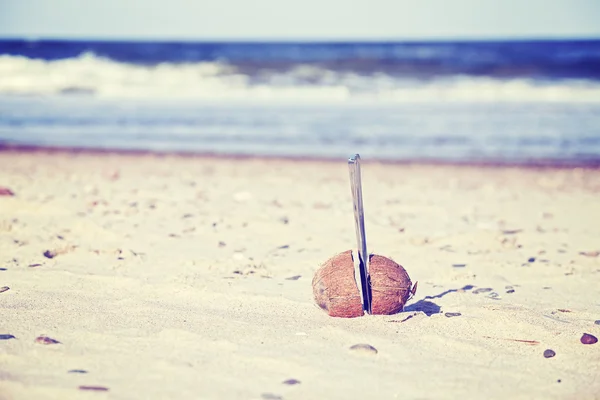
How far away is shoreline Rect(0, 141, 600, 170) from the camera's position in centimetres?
954

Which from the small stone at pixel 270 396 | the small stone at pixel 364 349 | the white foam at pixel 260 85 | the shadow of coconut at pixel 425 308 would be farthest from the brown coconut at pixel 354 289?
the white foam at pixel 260 85

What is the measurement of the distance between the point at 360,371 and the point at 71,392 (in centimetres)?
120

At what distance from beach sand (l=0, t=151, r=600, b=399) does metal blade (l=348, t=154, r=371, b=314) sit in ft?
0.56

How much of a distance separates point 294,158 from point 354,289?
7.07 metres

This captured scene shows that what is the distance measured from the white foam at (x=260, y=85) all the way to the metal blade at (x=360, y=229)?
48.8 ft

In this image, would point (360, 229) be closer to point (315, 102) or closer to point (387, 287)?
point (387, 287)

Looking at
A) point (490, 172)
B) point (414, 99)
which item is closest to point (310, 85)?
point (414, 99)

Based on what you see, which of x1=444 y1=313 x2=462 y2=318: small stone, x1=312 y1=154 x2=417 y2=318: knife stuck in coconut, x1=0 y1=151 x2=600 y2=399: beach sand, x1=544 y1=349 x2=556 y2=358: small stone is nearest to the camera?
x1=0 y1=151 x2=600 y2=399: beach sand

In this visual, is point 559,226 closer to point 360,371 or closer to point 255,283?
point 255,283

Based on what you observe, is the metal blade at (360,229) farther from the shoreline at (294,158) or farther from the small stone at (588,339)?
the shoreline at (294,158)

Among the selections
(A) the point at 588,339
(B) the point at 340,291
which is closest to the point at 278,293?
(B) the point at 340,291

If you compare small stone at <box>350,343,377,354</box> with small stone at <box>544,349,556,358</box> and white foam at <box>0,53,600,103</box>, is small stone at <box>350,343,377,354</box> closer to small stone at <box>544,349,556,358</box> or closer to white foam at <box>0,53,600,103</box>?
small stone at <box>544,349,556,358</box>

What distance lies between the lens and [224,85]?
21547 mm

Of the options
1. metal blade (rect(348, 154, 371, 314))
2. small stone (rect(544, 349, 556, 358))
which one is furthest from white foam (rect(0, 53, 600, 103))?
small stone (rect(544, 349, 556, 358))
